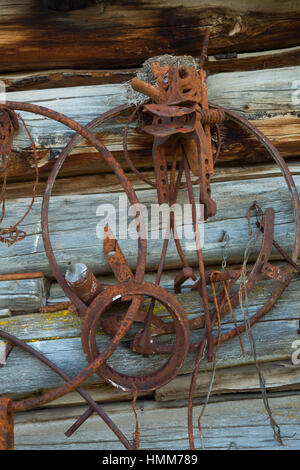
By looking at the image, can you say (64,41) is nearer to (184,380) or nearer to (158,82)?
(158,82)

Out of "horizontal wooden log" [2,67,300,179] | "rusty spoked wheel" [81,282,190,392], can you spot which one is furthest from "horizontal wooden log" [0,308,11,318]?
"horizontal wooden log" [2,67,300,179]

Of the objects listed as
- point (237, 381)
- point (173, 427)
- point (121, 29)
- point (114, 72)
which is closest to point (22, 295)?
point (173, 427)

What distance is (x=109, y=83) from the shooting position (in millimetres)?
2156

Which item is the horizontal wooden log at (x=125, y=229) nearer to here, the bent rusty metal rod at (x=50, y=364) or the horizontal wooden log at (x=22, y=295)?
the horizontal wooden log at (x=22, y=295)

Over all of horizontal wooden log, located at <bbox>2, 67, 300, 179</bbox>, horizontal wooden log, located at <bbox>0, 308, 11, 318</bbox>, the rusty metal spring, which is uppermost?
horizontal wooden log, located at <bbox>2, 67, 300, 179</bbox>

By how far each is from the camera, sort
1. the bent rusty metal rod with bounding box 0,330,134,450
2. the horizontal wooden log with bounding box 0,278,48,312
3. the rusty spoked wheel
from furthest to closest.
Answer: the horizontal wooden log with bounding box 0,278,48,312, the bent rusty metal rod with bounding box 0,330,134,450, the rusty spoked wheel

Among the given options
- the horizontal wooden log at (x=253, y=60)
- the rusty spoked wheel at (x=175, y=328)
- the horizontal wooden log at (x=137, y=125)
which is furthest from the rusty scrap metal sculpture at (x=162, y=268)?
the horizontal wooden log at (x=253, y=60)

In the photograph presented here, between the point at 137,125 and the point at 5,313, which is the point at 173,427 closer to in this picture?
the point at 5,313

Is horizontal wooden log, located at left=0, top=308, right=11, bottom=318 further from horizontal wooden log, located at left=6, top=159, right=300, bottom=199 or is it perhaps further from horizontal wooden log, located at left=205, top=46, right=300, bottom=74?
horizontal wooden log, located at left=205, top=46, right=300, bottom=74

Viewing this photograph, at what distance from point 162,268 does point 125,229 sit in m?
0.28

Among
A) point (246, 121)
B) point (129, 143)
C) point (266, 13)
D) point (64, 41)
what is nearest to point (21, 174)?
point (129, 143)

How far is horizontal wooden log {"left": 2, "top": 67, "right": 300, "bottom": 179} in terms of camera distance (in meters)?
2.01

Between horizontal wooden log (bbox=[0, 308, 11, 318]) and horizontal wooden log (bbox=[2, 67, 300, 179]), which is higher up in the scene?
horizontal wooden log (bbox=[2, 67, 300, 179])

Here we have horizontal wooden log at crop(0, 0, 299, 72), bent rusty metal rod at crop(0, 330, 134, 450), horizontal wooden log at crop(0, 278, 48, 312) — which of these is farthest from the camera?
horizontal wooden log at crop(0, 0, 299, 72)
